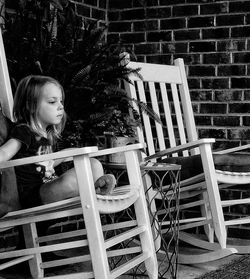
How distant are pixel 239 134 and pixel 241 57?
1.50 ft

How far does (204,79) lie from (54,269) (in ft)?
5.06

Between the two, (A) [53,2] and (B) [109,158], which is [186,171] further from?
(A) [53,2]

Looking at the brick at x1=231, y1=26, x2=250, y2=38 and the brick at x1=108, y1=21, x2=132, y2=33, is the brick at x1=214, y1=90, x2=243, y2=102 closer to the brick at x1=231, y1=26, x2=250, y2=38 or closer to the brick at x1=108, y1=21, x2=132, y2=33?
the brick at x1=231, y1=26, x2=250, y2=38

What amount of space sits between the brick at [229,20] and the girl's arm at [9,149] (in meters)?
1.83

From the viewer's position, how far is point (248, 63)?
11.9 feet

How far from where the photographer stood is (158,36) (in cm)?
387

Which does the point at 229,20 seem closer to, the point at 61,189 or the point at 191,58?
the point at 191,58

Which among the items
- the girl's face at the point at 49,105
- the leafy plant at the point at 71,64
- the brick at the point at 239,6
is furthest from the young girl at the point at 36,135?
the brick at the point at 239,6

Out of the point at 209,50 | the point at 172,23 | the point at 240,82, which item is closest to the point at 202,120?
the point at 240,82

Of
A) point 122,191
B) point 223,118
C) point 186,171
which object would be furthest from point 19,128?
point 223,118

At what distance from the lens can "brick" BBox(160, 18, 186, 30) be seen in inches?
150

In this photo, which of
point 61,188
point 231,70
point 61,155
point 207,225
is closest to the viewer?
point 61,155

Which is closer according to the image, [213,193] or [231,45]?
[213,193]

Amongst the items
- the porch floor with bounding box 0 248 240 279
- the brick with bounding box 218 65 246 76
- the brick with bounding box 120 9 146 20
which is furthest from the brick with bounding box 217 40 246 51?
the porch floor with bounding box 0 248 240 279
